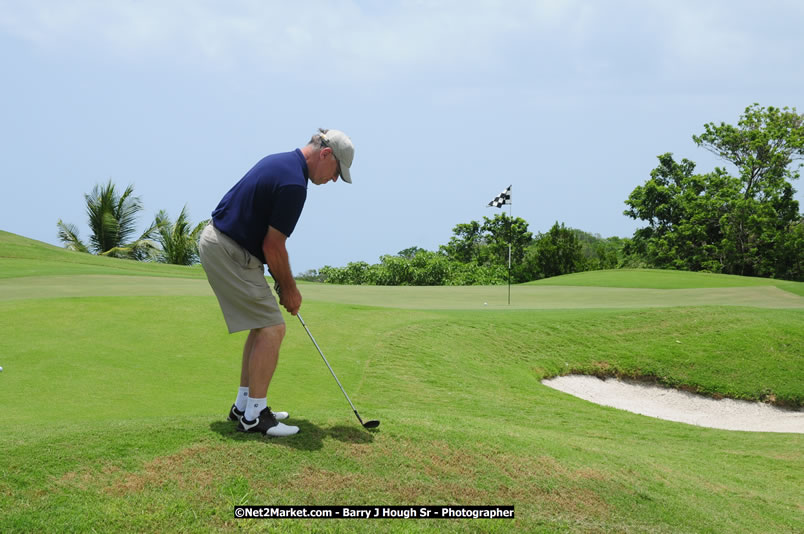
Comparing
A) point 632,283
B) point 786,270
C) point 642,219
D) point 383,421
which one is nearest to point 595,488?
point 383,421

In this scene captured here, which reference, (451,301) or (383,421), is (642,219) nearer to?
(451,301)

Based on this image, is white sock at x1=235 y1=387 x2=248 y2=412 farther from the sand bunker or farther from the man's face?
the sand bunker

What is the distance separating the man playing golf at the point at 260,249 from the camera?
504 cm

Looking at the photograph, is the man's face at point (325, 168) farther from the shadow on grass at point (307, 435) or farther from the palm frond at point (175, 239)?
the palm frond at point (175, 239)

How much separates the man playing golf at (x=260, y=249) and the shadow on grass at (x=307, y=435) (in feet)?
0.31

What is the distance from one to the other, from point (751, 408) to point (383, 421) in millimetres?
9987

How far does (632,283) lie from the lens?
28688 millimetres

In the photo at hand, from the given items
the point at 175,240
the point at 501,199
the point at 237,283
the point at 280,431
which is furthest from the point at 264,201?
the point at 175,240

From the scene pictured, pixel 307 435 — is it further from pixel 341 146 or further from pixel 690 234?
pixel 690 234

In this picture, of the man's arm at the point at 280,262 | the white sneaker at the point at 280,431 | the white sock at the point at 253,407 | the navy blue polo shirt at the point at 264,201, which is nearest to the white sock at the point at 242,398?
the white sock at the point at 253,407

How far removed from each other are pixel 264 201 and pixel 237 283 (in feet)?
2.26

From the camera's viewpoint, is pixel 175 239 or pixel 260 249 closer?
pixel 260 249

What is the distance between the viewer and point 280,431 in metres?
5.33

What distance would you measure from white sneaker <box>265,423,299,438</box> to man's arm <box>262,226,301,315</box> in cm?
99
